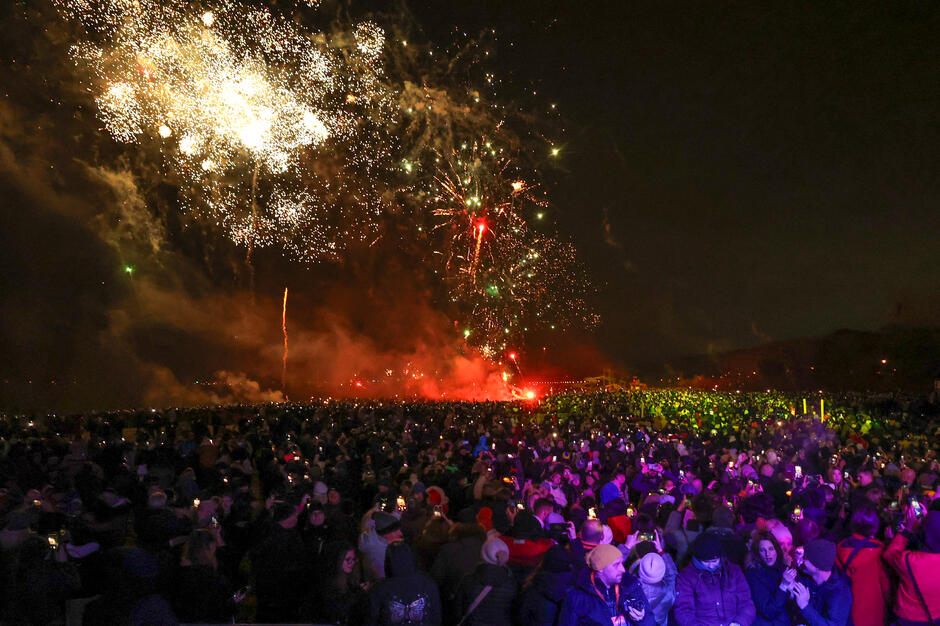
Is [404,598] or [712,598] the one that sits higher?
[404,598]

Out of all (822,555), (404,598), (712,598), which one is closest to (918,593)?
(822,555)

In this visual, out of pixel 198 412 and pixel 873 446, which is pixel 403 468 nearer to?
pixel 873 446

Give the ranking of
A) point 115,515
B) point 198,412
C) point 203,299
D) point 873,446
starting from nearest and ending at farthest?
point 115,515, point 873,446, point 198,412, point 203,299

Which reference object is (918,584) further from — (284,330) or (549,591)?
(284,330)

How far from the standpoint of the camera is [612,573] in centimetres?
375

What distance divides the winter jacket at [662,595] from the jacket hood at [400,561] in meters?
1.23

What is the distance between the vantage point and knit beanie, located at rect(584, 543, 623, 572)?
3.75m

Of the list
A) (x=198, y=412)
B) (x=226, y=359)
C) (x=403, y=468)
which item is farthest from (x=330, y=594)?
(x=226, y=359)

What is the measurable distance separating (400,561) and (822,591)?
2.43 metres

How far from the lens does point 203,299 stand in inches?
1866

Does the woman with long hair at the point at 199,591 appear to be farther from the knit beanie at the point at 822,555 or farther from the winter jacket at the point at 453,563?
the knit beanie at the point at 822,555

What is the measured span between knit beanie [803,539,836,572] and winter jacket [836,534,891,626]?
357mm

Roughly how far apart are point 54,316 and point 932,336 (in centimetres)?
7370

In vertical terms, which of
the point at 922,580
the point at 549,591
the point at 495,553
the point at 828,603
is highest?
the point at 495,553
